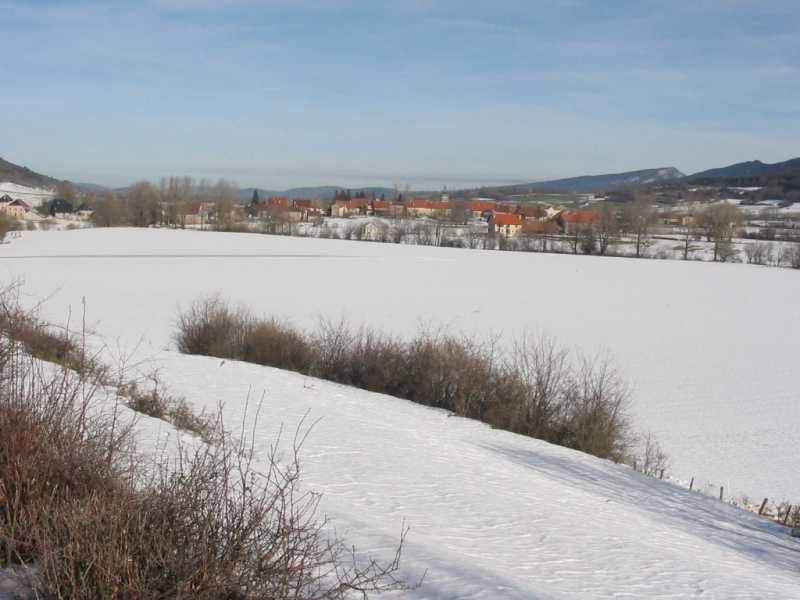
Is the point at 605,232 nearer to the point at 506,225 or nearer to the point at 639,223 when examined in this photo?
the point at 639,223

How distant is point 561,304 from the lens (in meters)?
48.8

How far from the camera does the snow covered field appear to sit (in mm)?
6991

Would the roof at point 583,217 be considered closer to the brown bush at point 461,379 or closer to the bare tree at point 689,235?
the bare tree at point 689,235

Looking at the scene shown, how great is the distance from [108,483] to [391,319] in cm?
3365

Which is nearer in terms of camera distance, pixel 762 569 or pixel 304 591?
pixel 304 591

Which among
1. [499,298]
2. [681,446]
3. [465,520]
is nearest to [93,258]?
[499,298]

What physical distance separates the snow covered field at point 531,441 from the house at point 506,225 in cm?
6748

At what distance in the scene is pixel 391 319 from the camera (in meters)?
38.3

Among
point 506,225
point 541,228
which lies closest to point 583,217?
point 541,228

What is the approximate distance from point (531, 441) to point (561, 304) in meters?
33.9

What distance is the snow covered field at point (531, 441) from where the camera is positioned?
22.9 ft

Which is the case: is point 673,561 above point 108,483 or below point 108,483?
below

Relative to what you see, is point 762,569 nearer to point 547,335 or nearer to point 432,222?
point 547,335


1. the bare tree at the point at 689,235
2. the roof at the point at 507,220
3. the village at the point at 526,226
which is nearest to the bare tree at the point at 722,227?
the village at the point at 526,226
